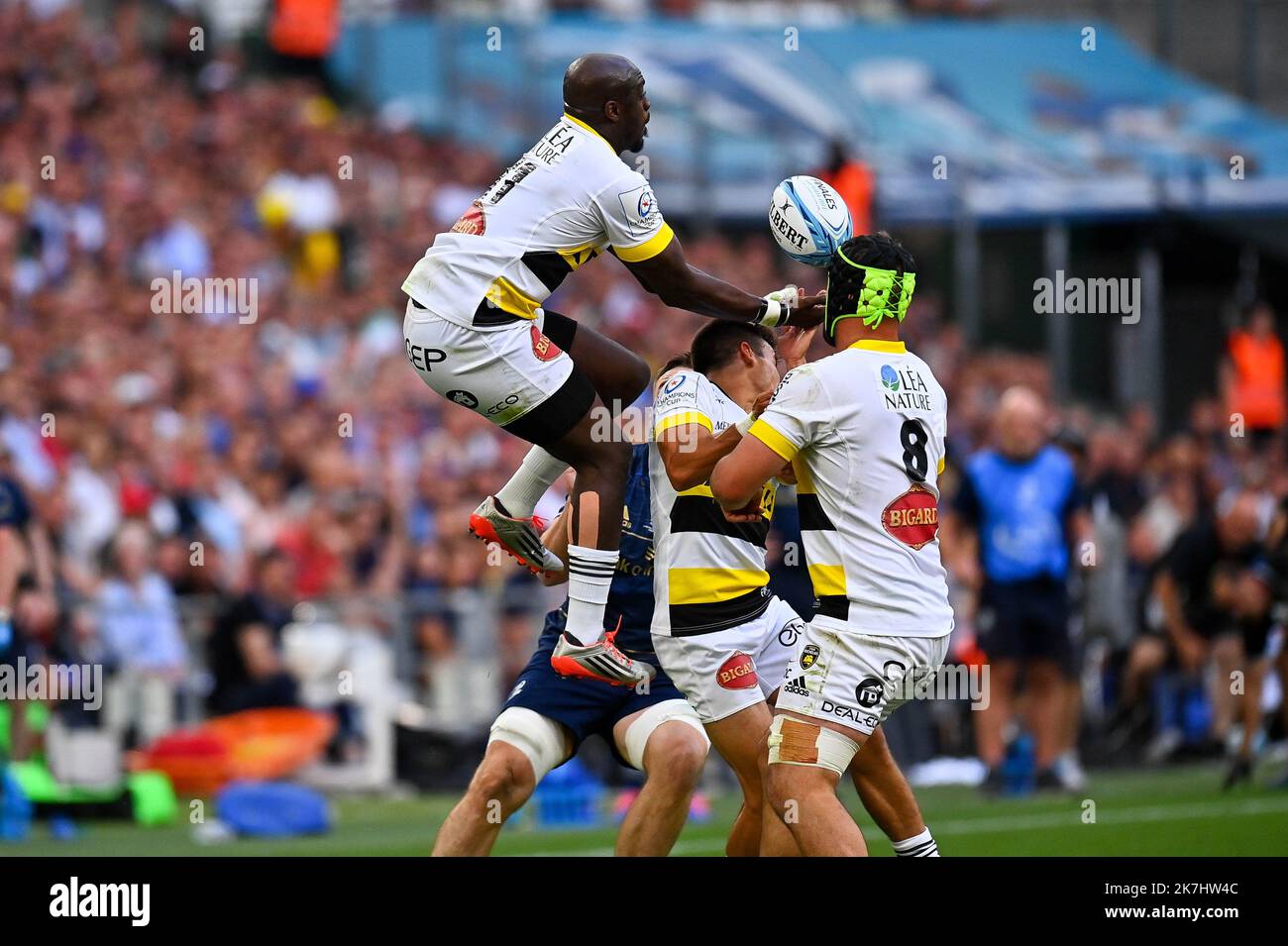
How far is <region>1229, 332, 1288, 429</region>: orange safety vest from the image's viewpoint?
21656 mm

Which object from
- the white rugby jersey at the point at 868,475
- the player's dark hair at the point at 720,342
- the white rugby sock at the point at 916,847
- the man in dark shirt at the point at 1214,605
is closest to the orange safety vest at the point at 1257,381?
the man in dark shirt at the point at 1214,605

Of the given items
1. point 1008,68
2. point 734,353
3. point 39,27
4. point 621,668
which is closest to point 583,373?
point 734,353

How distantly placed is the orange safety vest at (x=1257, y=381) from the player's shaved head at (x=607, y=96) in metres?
14.2

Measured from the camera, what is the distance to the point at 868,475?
7.81 metres

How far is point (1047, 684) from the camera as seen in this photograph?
14969 mm

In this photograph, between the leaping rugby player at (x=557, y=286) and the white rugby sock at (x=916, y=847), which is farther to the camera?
the leaping rugby player at (x=557, y=286)

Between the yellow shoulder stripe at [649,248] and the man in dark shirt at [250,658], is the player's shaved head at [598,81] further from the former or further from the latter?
the man in dark shirt at [250,658]

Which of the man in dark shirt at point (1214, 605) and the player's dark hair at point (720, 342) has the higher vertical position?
the player's dark hair at point (720, 342)

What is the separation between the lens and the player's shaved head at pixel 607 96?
336 inches

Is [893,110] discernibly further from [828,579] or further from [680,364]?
[828,579]

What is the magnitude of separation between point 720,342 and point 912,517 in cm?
150

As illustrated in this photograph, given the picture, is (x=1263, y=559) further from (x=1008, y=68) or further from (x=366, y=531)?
(x=1008, y=68)
